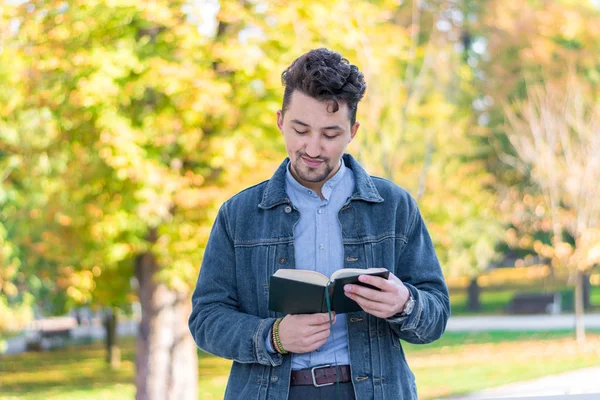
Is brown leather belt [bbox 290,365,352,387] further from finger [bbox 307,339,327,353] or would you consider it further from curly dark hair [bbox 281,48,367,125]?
curly dark hair [bbox 281,48,367,125]

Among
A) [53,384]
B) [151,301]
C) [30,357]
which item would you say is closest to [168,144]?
[151,301]

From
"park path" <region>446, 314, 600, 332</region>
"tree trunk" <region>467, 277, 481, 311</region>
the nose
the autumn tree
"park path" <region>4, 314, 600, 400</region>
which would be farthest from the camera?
"tree trunk" <region>467, 277, 481, 311</region>

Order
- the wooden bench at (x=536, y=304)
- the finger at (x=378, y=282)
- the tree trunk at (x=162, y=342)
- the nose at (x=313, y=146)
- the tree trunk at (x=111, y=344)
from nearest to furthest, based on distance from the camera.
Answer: the finger at (x=378, y=282), the nose at (x=313, y=146), the tree trunk at (x=162, y=342), the tree trunk at (x=111, y=344), the wooden bench at (x=536, y=304)

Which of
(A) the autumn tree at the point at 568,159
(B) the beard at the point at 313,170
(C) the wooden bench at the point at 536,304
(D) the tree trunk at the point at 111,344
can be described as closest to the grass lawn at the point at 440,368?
(D) the tree trunk at the point at 111,344

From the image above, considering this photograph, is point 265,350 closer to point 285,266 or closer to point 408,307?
point 285,266

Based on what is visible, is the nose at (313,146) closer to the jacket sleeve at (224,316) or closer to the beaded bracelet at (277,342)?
the jacket sleeve at (224,316)

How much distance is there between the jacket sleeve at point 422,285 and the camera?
1932 millimetres

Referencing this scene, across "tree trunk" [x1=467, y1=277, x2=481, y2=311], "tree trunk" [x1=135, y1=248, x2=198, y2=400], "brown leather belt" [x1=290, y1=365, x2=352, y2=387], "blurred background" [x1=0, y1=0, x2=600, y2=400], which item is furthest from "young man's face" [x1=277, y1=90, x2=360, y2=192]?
"tree trunk" [x1=467, y1=277, x2=481, y2=311]

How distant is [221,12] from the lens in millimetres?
8031

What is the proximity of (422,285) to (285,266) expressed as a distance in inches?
13.6

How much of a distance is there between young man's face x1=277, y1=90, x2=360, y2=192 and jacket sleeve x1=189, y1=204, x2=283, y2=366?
0.25 meters

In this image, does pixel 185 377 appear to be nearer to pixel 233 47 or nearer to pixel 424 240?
pixel 233 47

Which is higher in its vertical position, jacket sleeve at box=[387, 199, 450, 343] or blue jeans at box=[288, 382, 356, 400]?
jacket sleeve at box=[387, 199, 450, 343]

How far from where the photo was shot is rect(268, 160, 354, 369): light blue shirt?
1.98 meters
